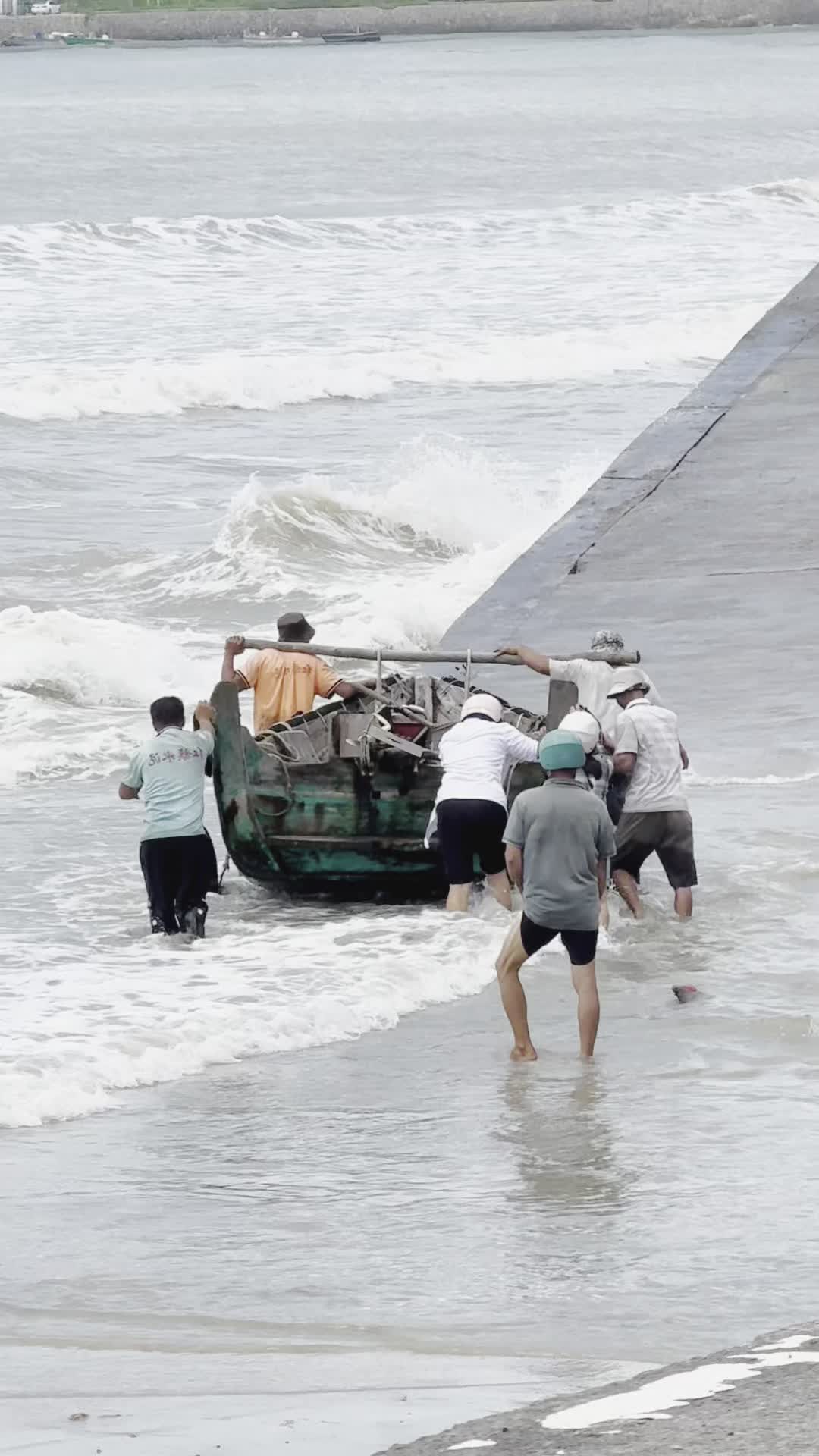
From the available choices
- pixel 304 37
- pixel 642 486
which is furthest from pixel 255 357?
pixel 304 37

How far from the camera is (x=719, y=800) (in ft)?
44.6

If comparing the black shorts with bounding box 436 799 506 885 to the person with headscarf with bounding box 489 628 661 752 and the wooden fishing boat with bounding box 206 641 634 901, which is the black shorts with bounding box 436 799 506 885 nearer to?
the wooden fishing boat with bounding box 206 641 634 901

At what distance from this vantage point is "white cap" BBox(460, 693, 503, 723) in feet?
36.9

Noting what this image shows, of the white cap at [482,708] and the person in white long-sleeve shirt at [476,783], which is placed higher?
the white cap at [482,708]

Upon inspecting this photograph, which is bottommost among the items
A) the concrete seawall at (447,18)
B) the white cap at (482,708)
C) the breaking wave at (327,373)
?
the breaking wave at (327,373)

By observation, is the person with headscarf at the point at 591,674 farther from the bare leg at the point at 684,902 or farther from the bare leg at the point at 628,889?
the bare leg at the point at 684,902

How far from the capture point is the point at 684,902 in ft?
37.5

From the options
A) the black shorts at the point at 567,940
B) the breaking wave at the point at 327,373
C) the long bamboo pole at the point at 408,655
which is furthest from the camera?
the breaking wave at the point at 327,373

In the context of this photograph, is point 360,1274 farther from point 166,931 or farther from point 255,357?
point 255,357

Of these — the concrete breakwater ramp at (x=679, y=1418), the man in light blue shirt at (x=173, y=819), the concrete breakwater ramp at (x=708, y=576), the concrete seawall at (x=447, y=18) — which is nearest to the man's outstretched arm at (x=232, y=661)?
the man in light blue shirt at (x=173, y=819)

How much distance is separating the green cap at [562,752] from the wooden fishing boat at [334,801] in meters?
2.72

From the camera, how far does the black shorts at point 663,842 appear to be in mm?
11172

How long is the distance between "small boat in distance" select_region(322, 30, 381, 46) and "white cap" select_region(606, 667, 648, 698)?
154m

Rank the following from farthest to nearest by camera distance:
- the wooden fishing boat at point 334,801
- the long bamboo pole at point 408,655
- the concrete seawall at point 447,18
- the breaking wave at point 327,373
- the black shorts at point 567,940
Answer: the concrete seawall at point 447,18
the breaking wave at point 327,373
the wooden fishing boat at point 334,801
the long bamboo pole at point 408,655
the black shorts at point 567,940
